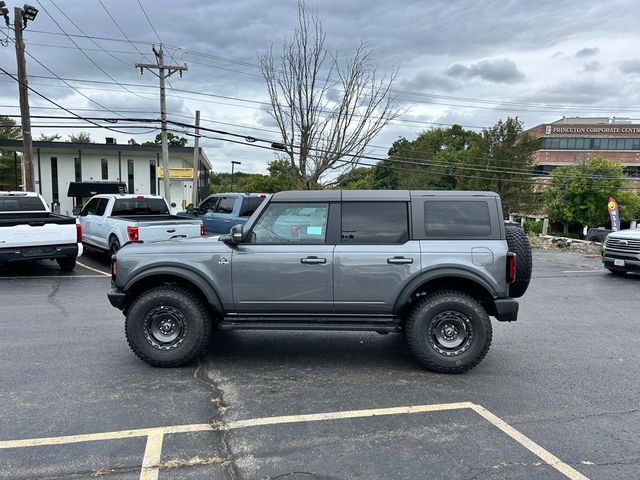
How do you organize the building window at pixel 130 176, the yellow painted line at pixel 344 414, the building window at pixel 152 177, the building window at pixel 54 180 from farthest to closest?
the building window at pixel 152 177 < the building window at pixel 130 176 < the building window at pixel 54 180 < the yellow painted line at pixel 344 414

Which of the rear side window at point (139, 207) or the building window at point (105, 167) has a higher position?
the building window at point (105, 167)

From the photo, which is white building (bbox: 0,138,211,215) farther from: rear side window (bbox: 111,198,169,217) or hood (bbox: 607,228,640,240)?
hood (bbox: 607,228,640,240)

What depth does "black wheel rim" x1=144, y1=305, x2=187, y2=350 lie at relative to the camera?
4.99 m

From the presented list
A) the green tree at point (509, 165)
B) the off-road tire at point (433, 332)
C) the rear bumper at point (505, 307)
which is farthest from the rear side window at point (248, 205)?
the green tree at point (509, 165)

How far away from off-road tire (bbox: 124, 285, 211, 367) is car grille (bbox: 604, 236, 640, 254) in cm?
1138

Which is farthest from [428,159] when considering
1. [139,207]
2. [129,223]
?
[129,223]

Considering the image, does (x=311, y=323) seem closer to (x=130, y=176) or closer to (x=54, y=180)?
(x=130, y=176)

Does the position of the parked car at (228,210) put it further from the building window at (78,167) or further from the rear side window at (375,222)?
the building window at (78,167)

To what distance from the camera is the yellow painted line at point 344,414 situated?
3.82 metres

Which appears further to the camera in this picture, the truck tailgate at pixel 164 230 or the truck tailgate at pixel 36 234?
the truck tailgate at pixel 164 230

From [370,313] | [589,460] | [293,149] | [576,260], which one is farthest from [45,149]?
[589,460]

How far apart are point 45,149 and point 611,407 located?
38.0 meters

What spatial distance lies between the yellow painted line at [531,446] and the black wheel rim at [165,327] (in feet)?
9.45

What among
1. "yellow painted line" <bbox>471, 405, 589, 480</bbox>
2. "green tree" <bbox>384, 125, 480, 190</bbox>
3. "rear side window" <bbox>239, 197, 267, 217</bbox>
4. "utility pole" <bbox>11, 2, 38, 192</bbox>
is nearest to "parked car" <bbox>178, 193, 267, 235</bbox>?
"rear side window" <bbox>239, 197, 267, 217</bbox>
